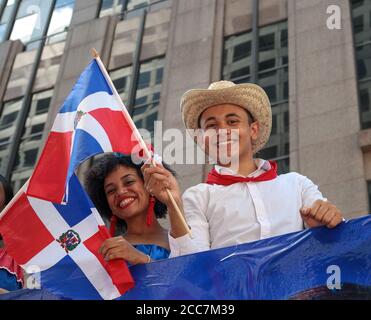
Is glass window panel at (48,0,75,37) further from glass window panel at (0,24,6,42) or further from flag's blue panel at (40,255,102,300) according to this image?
flag's blue panel at (40,255,102,300)

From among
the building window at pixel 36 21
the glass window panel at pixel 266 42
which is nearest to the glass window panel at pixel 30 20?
the building window at pixel 36 21

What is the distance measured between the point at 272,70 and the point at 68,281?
8.41 m

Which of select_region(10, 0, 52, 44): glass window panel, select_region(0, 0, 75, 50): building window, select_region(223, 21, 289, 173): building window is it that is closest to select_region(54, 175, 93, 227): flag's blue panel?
select_region(223, 21, 289, 173): building window

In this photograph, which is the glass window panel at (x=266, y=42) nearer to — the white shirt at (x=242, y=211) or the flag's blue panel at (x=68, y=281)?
the white shirt at (x=242, y=211)

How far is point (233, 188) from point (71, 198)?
104 centimetres

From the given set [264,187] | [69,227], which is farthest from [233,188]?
[69,227]

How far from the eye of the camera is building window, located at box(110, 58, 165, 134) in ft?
40.3

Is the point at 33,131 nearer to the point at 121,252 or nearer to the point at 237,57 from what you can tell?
the point at 237,57

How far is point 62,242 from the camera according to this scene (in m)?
4.05

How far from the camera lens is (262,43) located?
12070mm

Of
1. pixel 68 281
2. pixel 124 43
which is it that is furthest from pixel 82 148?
pixel 124 43

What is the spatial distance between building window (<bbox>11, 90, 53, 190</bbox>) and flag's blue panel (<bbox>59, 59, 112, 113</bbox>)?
8936mm
